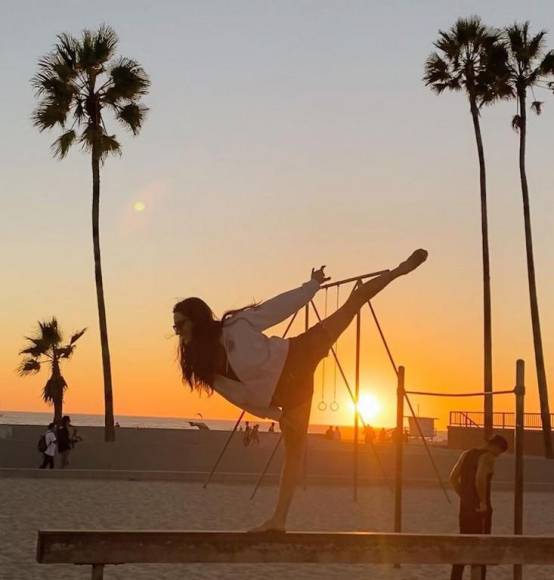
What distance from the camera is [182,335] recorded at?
577 centimetres

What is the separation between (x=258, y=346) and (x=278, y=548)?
1.23 m

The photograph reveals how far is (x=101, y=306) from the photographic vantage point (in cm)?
3478

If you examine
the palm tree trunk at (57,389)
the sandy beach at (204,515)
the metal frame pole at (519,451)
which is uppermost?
the palm tree trunk at (57,389)

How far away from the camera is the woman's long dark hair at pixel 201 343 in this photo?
5672 millimetres

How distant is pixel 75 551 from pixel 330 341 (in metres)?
1.91

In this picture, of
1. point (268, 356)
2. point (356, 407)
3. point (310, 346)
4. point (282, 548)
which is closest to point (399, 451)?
point (282, 548)

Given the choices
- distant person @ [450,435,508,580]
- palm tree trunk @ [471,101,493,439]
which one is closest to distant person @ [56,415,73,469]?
palm tree trunk @ [471,101,493,439]

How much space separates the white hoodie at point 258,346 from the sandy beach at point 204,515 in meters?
6.37

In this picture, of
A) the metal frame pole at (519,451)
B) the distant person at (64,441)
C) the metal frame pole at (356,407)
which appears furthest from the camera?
the distant person at (64,441)

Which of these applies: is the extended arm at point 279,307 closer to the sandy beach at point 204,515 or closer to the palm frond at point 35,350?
the sandy beach at point 204,515

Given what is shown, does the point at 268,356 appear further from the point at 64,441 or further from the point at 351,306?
the point at 64,441

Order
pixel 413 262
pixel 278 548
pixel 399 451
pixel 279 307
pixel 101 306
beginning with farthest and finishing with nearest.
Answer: pixel 101 306 < pixel 399 451 < pixel 413 262 < pixel 278 548 < pixel 279 307

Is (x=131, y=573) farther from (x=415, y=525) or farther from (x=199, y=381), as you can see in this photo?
(x=415, y=525)

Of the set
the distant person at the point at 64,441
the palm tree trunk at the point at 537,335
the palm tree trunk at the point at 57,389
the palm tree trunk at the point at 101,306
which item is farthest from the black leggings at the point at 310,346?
the palm tree trunk at the point at 57,389
